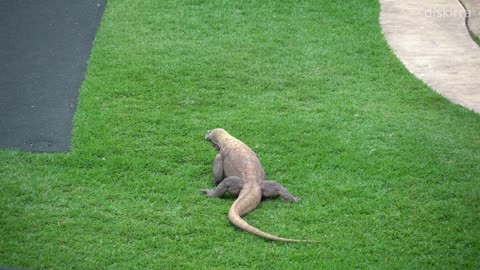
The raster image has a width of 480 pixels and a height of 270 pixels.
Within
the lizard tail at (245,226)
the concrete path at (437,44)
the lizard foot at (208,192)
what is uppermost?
the concrete path at (437,44)

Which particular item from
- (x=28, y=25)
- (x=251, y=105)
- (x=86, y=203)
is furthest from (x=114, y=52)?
(x=86, y=203)

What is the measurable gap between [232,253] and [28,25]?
267 inches

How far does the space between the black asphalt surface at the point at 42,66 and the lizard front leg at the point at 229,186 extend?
1.93 meters

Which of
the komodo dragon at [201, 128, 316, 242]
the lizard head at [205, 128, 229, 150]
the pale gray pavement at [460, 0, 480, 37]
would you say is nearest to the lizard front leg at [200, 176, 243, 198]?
the komodo dragon at [201, 128, 316, 242]

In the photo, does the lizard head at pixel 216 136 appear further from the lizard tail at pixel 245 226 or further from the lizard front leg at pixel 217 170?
the lizard tail at pixel 245 226

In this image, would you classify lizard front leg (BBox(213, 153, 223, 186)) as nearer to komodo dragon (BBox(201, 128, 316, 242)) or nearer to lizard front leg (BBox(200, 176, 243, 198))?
komodo dragon (BBox(201, 128, 316, 242))

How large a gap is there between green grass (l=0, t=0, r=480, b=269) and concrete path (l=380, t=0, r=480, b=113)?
0.32 metres

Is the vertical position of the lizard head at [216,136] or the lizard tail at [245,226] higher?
the lizard head at [216,136]

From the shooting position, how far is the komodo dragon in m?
7.18

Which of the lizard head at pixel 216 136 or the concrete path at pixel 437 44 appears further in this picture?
the concrete path at pixel 437 44

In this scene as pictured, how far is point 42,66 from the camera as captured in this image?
10719 millimetres

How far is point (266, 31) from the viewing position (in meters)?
12.2

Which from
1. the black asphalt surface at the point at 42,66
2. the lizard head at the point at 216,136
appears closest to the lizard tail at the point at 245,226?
the lizard head at the point at 216,136

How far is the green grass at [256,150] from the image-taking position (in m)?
6.79
